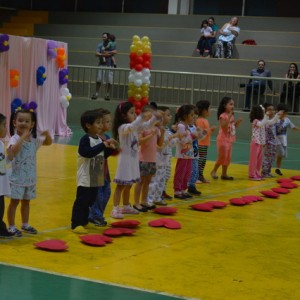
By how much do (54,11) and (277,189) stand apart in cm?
2161

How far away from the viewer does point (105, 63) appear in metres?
24.9

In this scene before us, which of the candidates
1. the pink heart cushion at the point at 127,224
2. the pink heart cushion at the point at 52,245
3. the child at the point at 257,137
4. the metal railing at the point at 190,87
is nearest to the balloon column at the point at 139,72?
the metal railing at the point at 190,87

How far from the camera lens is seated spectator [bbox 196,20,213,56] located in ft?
83.6

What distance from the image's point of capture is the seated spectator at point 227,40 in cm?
2505

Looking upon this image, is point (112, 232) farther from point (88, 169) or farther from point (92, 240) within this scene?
point (88, 169)

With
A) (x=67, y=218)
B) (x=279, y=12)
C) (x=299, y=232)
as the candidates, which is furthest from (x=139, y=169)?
(x=279, y=12)

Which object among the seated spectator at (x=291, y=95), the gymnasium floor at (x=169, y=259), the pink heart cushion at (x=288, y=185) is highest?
the seated spectator at (x=291, y=95)

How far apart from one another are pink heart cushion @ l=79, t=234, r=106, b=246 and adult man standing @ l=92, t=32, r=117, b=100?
646 inches

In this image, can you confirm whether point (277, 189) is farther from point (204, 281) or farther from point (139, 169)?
point (204, 281)

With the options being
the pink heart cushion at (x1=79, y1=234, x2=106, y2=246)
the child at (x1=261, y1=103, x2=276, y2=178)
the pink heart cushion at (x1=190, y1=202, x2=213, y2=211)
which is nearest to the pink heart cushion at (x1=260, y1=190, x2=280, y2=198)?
the pink heart cushion at (x1=190, y1=202, x2=213, y2=211)

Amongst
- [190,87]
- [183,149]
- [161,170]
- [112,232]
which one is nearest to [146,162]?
[161,170]

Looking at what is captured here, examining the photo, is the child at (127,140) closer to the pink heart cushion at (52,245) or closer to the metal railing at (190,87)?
the pink heart cushion at (52,245)

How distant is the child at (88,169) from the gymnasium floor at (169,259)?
0.67ft

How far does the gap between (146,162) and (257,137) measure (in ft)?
13.2
